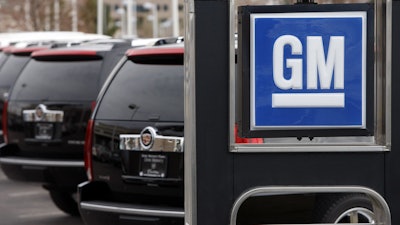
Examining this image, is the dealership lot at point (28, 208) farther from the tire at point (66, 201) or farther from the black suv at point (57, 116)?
the black suv at point (57, 116)

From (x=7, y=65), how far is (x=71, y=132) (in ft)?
15.2

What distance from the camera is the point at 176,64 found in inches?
320

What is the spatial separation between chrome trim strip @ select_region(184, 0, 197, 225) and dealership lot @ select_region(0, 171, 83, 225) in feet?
20.9

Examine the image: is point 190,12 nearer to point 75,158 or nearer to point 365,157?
point 365,157

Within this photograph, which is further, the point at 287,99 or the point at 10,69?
the point at 10,69

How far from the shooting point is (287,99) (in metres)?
4.45

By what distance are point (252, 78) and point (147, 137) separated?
11.3 ft

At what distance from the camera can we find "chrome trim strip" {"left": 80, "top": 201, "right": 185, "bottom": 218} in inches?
294

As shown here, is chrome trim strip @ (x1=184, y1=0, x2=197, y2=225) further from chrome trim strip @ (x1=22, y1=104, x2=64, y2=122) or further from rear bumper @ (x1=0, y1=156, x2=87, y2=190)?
chrome trim strip @ (x1=22, y1=104, x2=64, y2=122)

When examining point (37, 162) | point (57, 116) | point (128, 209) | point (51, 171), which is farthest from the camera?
point (57, 116)

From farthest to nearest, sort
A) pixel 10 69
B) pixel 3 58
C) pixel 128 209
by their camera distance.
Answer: pixel 3 58 → pixel 10 69 → pixel 128 209

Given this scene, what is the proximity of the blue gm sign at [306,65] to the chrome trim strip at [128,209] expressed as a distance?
3.08m

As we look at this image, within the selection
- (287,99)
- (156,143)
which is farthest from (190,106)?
(156,143)

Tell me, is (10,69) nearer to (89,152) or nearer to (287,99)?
(89,152)
